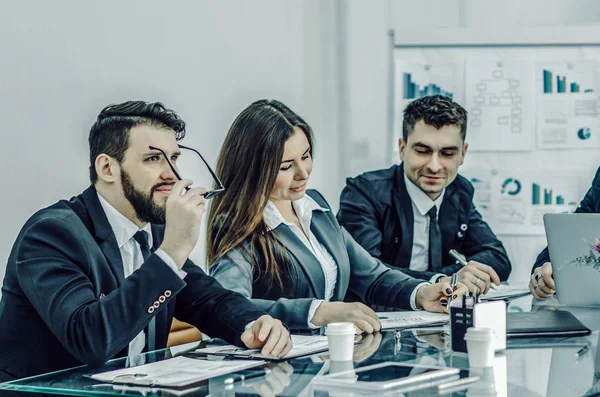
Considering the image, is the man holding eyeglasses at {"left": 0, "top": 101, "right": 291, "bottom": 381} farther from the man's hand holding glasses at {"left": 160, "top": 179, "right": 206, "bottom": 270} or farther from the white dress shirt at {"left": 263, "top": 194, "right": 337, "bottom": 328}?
the white dress shirt at {"left": 263, "top": 194, "right": 337, "bottom": 328}

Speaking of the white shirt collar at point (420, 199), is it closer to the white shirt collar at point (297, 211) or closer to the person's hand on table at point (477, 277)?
the white shirt collar at point (297, 211)

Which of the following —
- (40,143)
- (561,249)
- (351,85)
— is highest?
(351,85)

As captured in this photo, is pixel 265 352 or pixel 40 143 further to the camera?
pixel 40 143

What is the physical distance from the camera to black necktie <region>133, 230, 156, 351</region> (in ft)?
6.54

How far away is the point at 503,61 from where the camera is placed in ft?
12.2

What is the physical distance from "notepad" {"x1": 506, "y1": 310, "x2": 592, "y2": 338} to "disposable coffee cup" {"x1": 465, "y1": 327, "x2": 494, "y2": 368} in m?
0.37

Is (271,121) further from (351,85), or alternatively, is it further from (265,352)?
(351,85)

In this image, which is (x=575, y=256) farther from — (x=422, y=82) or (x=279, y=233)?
(x=422, y=82)

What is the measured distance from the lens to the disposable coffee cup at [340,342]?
160 cm

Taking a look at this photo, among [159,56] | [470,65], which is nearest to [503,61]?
[470,65]

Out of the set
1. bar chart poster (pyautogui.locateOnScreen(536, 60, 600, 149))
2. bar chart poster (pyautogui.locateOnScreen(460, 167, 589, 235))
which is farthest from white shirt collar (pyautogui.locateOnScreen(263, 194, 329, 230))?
bar chart poster (pyautogui.locateOnScreen(536, 60, 600, 149))

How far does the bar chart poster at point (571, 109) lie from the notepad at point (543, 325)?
170 centimetres

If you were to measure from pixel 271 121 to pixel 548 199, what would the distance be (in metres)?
1.67

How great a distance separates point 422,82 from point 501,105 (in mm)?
353
